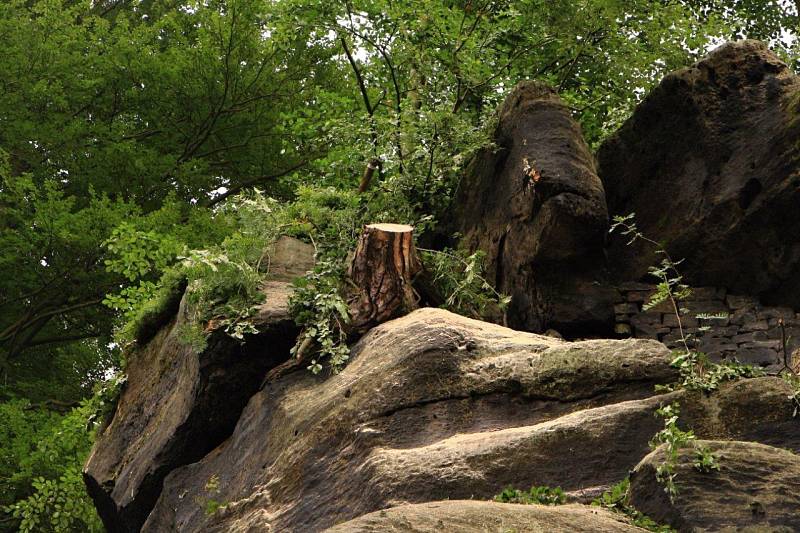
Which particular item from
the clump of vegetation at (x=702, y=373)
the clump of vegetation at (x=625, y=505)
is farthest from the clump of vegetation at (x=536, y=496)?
the clump of vegetation at (x=702, y=373)

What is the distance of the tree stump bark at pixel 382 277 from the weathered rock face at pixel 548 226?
5.57 feet

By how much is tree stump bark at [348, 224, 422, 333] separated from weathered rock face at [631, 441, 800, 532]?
325 cm

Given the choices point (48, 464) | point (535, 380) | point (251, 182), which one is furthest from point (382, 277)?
point (251, 182)

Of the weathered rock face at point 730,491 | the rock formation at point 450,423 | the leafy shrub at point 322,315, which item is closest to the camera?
the weathered rock face at point 730,491

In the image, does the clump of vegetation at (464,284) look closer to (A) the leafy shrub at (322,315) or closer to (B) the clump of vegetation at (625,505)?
(A) the leafy shrub at (322,315)

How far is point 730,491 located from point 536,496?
117 cm

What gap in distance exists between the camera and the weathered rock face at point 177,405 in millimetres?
8969

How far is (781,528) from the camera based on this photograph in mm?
5203

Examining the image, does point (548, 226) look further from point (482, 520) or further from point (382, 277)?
point (482, 520)

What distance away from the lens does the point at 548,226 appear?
9797 mm

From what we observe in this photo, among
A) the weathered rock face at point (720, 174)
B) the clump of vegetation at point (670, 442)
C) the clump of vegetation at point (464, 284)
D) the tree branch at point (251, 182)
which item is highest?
the tree branch at point (251, 182)

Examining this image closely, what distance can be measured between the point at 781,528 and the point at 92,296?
12593mm

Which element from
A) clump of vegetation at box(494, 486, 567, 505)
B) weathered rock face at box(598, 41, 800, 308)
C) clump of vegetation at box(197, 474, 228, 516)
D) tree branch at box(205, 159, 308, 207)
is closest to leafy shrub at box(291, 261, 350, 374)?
clump of vegetation at box(197, 474, 228, 516)

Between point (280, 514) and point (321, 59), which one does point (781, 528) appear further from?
point (321, 59)
